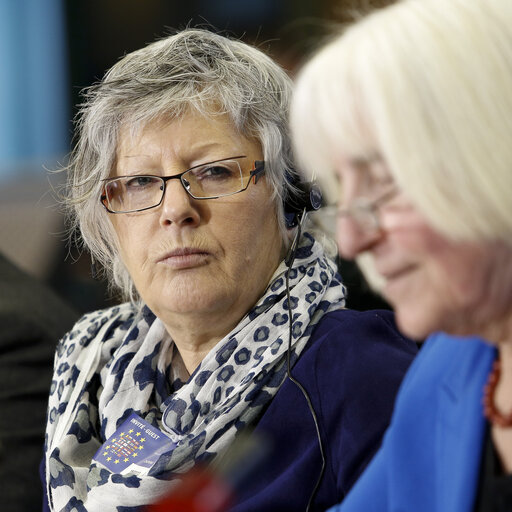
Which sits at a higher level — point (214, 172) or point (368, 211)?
point (368, 211)

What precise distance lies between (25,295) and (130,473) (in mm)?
782

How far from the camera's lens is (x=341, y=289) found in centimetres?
158

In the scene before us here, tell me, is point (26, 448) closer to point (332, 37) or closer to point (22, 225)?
point (22, 225)

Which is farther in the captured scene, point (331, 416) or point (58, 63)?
point (58, 63)

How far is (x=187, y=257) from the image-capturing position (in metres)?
1.49

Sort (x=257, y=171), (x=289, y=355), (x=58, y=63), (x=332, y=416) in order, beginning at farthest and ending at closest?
(x=58, y=63)
(x=257, y=171)
(x=289, y=355)
(x=332, y=416)

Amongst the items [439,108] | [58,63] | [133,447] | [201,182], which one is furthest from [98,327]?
[58,63]

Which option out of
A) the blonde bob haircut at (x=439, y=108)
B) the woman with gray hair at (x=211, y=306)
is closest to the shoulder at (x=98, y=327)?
the woman with gray hair at (x=211, y=306)

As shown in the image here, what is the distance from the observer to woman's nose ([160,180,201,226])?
1471 mm

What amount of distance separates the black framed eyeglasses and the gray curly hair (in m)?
0.06

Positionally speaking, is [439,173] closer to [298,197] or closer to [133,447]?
[298,197]

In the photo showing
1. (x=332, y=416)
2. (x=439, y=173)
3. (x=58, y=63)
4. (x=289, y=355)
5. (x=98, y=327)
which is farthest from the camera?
(x=58, y=63)

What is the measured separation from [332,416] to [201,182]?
484 mm

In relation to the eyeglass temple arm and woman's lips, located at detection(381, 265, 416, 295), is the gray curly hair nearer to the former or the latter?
the eyeglass temple arm
